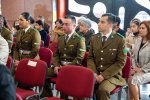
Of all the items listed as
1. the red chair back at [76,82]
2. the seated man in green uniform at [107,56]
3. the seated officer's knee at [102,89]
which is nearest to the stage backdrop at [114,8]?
the seated man in green uniform at [107,56]

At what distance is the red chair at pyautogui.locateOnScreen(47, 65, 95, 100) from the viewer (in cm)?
266

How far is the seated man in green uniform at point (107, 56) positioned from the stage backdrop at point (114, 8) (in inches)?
214

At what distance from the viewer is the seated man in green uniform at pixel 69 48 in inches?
151

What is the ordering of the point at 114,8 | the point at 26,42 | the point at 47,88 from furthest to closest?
the point at 114,8, the point at 26,42, the point at 47,88

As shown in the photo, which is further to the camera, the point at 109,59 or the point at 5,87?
the point at 109,59

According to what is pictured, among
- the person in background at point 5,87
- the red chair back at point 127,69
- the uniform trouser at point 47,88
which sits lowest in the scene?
the uniform trouser at point 47,88

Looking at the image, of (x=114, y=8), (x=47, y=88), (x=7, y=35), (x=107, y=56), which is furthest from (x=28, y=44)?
(x=114, y=8)

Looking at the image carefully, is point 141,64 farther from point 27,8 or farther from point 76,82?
point 27,8

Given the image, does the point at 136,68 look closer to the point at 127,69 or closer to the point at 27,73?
the point at 127,69

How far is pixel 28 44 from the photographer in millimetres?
4273

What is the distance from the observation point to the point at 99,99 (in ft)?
10.2

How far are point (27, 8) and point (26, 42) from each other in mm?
5784

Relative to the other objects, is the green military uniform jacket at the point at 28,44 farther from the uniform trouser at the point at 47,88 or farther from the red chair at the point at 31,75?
the red chair at the point at 31,75

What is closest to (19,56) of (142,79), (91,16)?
(142,79)
